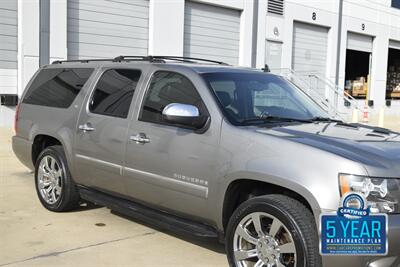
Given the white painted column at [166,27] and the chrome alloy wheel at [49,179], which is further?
the white painted column at [166,27]

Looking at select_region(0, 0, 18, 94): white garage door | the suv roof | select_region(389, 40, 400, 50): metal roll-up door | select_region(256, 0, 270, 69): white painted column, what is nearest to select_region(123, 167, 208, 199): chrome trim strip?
the suv roof

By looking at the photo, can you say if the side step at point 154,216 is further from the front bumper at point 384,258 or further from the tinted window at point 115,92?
the front bumper at point 384,258

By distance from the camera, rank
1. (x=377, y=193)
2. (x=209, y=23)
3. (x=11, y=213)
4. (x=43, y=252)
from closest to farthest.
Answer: (x=377, y=193)
(x=43, y=252)
(x=11, y=213)
(x=209, y=23)

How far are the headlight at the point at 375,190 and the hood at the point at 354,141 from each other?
2.4 inches

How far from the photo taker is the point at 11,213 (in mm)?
6316

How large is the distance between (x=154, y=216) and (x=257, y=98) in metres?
1.47

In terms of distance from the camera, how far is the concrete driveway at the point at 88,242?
4.77 m

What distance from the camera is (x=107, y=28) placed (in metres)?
15.9

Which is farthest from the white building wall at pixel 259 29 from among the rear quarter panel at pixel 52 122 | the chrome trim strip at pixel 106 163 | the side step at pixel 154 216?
the side step at pixel 154 216

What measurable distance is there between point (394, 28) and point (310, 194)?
28668mm

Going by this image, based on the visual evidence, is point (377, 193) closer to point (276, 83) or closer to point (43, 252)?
point (276, 83)

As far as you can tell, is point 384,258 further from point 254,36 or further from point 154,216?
point 254,36

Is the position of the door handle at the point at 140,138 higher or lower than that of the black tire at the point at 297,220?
higher

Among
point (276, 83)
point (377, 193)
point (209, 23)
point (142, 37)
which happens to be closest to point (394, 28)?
point (209, 23)
